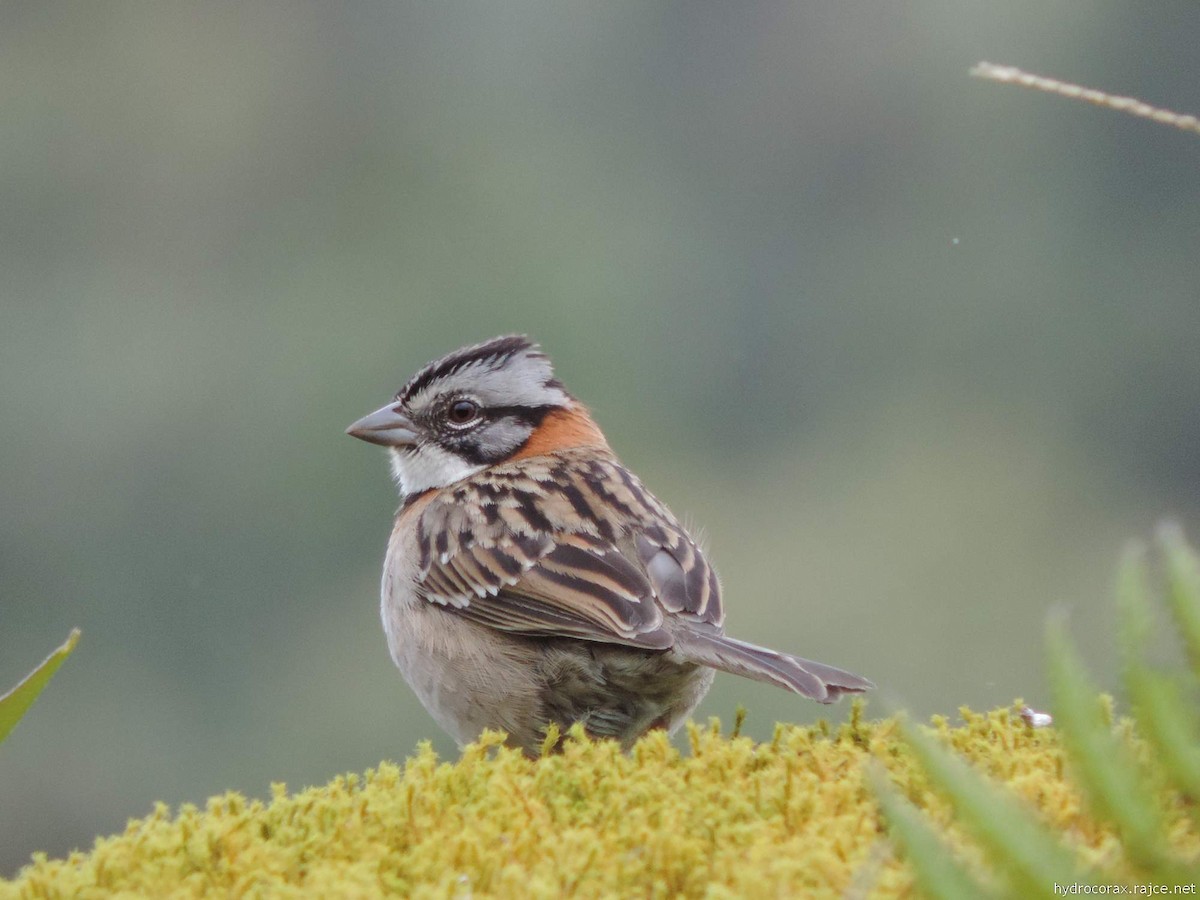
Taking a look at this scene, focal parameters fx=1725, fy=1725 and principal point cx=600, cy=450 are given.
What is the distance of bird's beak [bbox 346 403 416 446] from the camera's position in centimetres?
568

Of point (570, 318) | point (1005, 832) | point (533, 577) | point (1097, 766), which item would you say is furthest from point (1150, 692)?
point (570, 318)

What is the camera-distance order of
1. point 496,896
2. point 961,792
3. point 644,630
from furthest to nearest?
point 644,630
point 496,896
point 961,792

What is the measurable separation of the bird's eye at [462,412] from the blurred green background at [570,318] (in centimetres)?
2334

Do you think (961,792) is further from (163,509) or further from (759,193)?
A: (759,193)

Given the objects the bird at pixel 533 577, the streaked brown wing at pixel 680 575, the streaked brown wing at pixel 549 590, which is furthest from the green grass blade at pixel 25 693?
the streaked brown wing at pixel 680 575

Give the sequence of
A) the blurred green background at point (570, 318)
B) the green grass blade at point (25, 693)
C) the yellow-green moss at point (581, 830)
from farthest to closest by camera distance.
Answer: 1. the blurred green background at point (570, 318)
2. the green grass blade at point (25, 693)
3. the yellow-green moss at point (581, 830)

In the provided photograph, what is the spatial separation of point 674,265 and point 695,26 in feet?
46.9

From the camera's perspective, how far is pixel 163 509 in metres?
48.2

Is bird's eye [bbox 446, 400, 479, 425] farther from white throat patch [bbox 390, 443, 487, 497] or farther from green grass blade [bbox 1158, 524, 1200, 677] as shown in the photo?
green grass blade [bbox 1158, 524, 1200, 677]

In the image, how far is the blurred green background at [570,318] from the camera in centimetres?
4159

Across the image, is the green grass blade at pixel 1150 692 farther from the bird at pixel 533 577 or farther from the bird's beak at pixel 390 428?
the bird's beak at pixel 390 428

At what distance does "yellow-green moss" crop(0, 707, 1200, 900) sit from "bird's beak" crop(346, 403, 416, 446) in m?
2.89

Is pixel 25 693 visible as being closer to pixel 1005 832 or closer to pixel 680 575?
pixel 1005 832

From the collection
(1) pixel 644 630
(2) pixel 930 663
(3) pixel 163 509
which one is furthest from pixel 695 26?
(1) pixel 644 630
